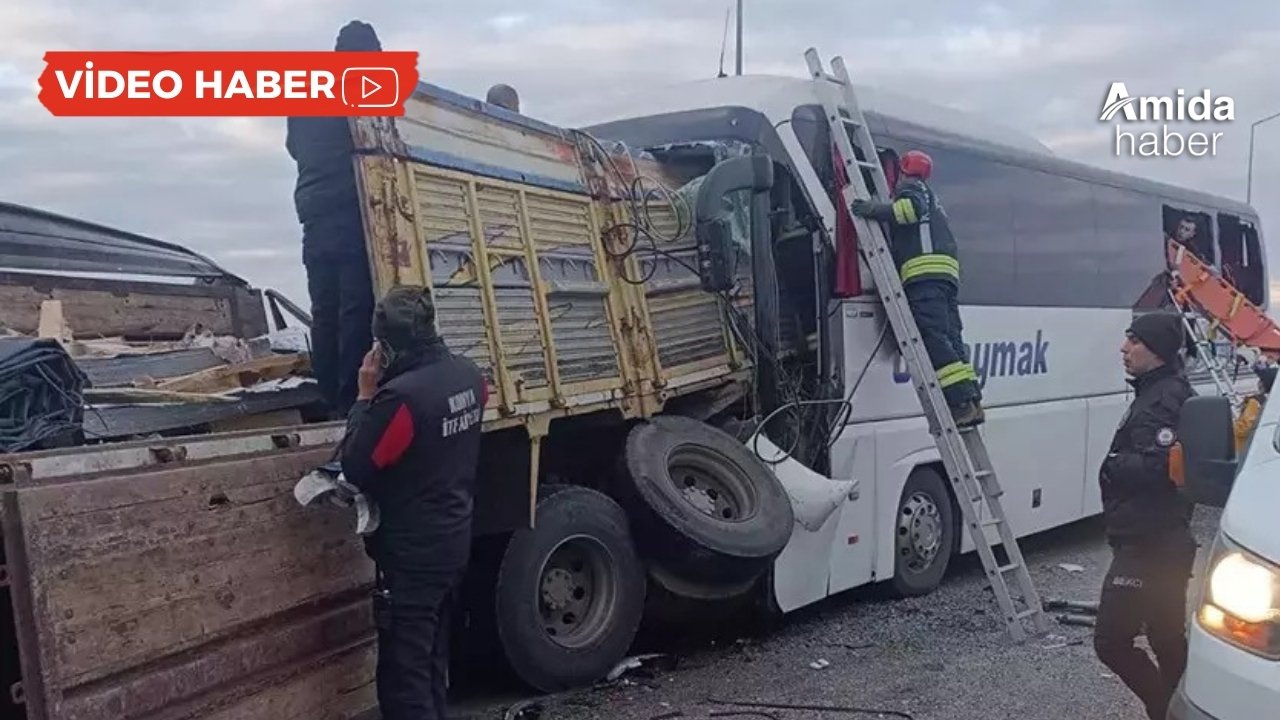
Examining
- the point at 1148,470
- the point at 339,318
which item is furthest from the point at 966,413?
the point at 339,318

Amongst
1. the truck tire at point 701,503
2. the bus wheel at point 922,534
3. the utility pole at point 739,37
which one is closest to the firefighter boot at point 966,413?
the bus wheel at point 922,534

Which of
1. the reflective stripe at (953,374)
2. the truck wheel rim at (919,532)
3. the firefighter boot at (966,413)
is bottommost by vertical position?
the truck wheel rim at (919,532)

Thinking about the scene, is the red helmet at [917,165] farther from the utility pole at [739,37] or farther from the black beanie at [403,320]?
the black beanie at [403,320]

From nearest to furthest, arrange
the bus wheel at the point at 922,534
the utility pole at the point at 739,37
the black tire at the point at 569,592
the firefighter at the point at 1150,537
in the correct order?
the firefighter at the point at 1150,537, the black tire at the point at 569,592, the bus wheel at the point at 922,534, the utility pole at the point at 739,37

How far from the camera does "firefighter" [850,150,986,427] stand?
23.0ft

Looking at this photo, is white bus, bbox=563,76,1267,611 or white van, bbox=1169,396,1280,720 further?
white bus, bbox=563,76,1267,611

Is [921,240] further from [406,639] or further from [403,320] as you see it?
[406,639]

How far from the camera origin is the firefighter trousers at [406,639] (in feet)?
14.1

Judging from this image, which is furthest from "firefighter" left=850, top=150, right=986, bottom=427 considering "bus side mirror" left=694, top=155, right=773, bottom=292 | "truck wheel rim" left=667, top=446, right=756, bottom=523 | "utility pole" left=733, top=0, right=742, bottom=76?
"utility pole" left=733, top=0, right=742, bottom=76

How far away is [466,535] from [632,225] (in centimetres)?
223

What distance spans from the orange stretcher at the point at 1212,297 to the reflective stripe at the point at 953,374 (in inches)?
201

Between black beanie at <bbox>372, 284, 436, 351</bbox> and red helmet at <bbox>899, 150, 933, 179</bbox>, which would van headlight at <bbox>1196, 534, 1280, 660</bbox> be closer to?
black beanie at <bbox>372, 284, 436, 351</bbox>

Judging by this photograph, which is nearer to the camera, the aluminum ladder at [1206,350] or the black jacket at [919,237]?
the black jacket at [919,237]

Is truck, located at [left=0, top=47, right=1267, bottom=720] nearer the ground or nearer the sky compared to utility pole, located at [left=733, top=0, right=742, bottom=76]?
nearer the ground
